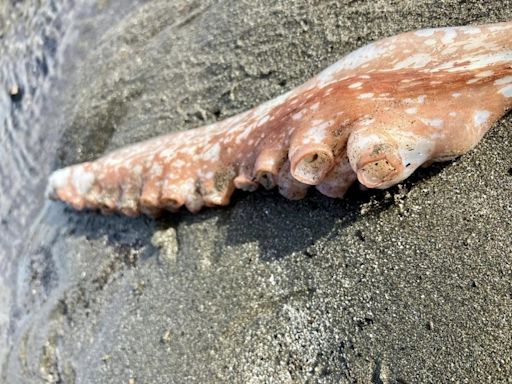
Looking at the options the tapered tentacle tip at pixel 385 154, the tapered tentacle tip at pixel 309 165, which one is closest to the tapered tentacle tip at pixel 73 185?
the tapered tentacle tip at pixel 309 165

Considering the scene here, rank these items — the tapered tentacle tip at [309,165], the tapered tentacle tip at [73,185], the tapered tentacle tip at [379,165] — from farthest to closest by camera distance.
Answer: the tapered tentacle tip at [73,185] < the tapered tentacle tip at [309,165] < the tapered tentacle tip at [379,165]

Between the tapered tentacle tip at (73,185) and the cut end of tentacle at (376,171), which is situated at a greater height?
the cut end of tentacle at (376,171)

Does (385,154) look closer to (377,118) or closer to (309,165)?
(377,118)

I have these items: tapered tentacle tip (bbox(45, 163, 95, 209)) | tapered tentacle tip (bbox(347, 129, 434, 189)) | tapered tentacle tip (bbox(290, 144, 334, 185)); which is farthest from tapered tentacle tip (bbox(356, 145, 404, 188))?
tapered tentacle tip (bbox(45, 163, 95, 209))

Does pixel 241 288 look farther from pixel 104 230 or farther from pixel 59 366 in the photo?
pixel 59 366

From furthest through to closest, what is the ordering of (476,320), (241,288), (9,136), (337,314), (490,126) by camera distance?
1. (9,136)
2. (241,288)
3. (337,314)
4. (490,126)
5. (476,320)

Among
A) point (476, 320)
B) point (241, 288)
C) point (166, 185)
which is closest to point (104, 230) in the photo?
point (166, 185)

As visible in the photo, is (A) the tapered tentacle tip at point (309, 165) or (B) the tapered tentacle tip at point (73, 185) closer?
(A) the tapered tentacle tip at point (309, 165)

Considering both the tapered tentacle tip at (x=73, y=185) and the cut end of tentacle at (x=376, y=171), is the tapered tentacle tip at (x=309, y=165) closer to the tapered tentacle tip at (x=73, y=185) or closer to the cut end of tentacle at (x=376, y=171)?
the cut end of tentacle at (x=376, y=171)

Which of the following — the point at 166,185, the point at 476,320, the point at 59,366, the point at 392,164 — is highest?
the point at 392,164
